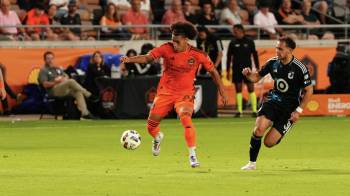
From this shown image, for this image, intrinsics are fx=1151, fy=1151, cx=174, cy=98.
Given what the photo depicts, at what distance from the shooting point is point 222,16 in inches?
1373

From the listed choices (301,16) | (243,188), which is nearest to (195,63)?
(243,188)

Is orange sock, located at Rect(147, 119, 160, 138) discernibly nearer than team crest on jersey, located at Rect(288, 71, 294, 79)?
No

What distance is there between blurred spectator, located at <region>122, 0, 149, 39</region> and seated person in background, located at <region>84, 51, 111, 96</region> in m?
2.95

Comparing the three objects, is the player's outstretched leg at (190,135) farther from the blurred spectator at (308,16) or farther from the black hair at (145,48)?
the blurred spectator at (308,16)

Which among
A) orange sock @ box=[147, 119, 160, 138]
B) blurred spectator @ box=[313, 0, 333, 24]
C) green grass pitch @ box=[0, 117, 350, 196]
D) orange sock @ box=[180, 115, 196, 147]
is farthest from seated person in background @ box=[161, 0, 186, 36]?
orange sock @ box=[180, 115, 196, 147]

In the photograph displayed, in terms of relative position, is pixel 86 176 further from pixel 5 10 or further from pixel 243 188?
pixel 5 10

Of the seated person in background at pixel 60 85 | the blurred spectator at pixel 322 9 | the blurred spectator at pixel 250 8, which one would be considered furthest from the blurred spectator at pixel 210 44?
the blurred spectator at pixel 322 9

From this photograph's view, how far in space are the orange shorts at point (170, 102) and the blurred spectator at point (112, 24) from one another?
1437 centimetres

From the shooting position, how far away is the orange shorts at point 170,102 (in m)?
17.6

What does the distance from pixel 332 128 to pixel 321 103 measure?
487 cm

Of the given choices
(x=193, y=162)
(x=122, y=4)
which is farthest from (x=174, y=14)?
(x=193, y=162)

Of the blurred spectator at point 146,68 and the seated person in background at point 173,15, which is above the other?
the seated person in background at point 173,15

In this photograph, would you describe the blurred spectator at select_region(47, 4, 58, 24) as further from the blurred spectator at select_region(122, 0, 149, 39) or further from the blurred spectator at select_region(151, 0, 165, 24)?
the blurred spectator at select_region(151, 0, 165, 24)

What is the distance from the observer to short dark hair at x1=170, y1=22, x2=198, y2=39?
56.0 ft
